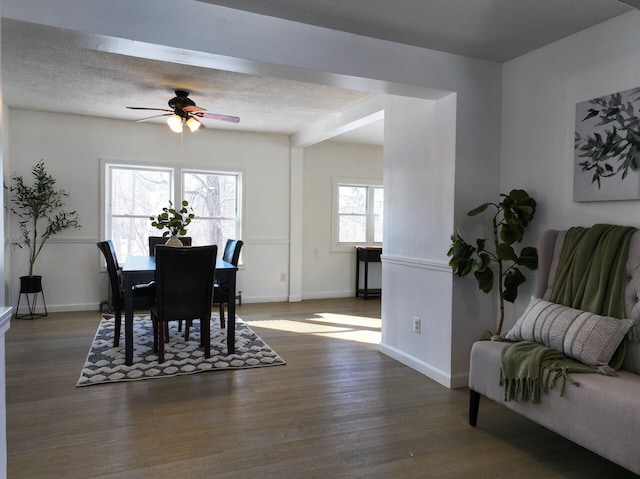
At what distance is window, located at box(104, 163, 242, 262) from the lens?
5832 mm

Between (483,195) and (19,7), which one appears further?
(483,195)

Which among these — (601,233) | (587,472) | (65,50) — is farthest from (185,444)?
(65,50)

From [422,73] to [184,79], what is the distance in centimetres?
213

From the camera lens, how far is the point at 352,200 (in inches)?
284

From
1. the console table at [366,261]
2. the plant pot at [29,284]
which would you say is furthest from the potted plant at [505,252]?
the plant pot at [29,284]

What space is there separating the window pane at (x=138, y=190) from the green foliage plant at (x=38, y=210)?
0.57 metres

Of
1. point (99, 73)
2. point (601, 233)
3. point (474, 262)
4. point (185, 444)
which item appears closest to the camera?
point (185, 444)

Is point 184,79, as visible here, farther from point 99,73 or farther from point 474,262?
point 474,262

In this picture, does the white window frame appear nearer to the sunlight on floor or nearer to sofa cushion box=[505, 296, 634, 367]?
the sunlight on floor

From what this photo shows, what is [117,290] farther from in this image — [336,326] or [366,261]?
[366,261]

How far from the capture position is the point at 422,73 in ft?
10.1

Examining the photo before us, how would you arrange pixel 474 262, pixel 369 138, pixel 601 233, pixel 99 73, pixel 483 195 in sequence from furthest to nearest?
pixel 369 138, pixel 99 73, pixel 483 195, pixel 474 262, pixel 601 233

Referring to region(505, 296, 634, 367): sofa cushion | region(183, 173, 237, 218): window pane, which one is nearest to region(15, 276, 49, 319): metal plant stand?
region(183, 173, 237, 218): window pane

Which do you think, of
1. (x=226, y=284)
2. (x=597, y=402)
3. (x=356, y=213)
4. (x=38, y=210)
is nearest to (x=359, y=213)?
(x=356, y=213)
